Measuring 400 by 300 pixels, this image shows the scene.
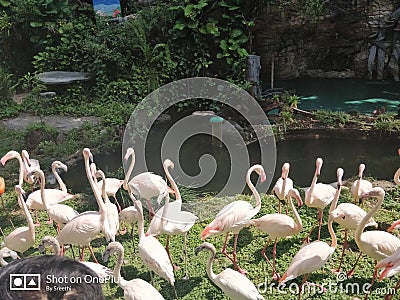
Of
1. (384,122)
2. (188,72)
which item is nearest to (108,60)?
(188,72)

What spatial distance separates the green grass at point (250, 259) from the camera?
3.58 m

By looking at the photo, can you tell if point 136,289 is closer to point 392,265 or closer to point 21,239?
point 21,239

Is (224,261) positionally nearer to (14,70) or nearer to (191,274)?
(191,274)

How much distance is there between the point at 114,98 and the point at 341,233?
16.6 ft

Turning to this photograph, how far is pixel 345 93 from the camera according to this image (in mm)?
9414

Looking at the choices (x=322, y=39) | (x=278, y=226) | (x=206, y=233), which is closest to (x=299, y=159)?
(x=278, y=226)

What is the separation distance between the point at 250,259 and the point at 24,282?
302 centimetres

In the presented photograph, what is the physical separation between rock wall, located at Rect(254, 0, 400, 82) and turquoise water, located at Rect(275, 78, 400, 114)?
0.31m

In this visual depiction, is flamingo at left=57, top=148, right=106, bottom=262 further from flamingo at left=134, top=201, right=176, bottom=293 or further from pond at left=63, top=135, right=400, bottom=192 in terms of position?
pond at left=63, top=135, right=400, bottom=192

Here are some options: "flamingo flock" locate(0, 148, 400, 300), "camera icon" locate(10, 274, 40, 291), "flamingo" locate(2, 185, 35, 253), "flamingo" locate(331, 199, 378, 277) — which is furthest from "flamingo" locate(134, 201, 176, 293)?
"camera icon" locate(10, 274, 40, 291)

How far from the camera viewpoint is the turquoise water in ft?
28.5

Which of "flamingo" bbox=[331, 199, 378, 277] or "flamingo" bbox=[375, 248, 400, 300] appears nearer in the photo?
"flamingo" bbox=[375, 248, 400, 300]

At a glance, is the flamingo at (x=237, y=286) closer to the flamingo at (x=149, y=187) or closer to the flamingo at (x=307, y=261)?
the flamingo at (x=307, y=261)

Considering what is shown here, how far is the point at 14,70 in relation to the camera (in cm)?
938
